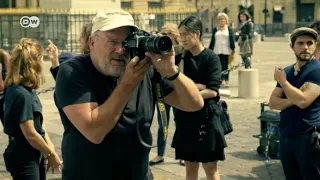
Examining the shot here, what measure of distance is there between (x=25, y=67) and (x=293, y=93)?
2.15m

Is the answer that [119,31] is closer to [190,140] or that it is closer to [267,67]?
[190,140]

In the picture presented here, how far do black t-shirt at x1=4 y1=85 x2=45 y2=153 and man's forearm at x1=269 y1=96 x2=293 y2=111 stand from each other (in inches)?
81.0

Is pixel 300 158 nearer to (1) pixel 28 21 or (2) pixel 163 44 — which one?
(2) pixel 163 44

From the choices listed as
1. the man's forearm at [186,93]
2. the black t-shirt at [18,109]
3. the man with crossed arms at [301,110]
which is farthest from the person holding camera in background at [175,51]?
the man's forearm at [186,93]

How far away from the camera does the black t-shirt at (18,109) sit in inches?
179

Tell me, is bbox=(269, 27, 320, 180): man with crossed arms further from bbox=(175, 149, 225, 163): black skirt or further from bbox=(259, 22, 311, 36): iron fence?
bbox=(259, 22, 311, 36): iron fence

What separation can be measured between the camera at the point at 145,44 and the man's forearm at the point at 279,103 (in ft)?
8.02

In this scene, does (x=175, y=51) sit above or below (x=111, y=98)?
above

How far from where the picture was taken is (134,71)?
9.48 feet

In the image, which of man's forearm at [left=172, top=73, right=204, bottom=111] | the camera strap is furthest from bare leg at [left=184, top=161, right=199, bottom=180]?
the camera strap

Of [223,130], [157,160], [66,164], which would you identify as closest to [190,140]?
[223,130]

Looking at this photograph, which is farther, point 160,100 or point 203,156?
point 203,156

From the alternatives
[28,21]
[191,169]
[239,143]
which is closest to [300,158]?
[191,169]

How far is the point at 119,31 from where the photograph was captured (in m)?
3.02
